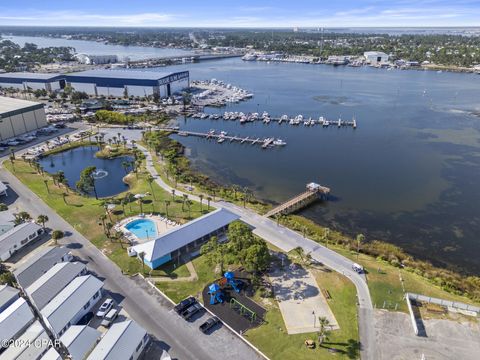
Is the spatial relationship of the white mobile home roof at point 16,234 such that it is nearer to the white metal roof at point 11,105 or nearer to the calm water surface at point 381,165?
the calm water surface at point 381,165

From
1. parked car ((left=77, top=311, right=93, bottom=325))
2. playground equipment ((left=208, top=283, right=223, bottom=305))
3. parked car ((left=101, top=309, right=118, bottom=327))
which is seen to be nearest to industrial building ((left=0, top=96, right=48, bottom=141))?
parked car ((left=77, top=311, right=93, bottom=325))

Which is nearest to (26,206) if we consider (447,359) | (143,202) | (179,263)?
(143,202)

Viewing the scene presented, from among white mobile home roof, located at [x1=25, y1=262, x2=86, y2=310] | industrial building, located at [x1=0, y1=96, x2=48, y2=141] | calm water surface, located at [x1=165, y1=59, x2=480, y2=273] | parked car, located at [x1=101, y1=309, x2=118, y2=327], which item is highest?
industrial building, located at [x1=0, y1=96, x2=48, y2=141]

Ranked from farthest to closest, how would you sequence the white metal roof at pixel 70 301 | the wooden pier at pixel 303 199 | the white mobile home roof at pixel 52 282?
1. the wooden pier at pixel 303 199
2. the white mobile home roof at pixel 52 282
3. the white metal roof at pixel 70 301

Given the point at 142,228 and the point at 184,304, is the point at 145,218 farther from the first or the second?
the point at 184,304

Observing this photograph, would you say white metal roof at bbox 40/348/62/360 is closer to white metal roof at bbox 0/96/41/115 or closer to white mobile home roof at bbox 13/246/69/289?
white mobile home roof at bbox 13/246/69/289

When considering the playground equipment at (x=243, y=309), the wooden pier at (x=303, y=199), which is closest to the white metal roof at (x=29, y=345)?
the playground equipment at (x=243, y=309)
